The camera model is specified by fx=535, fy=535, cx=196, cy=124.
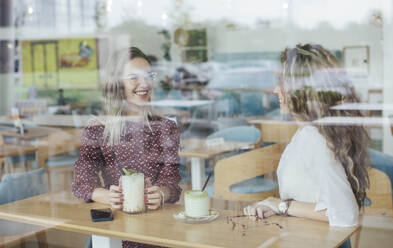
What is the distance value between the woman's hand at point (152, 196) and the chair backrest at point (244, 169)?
28cm

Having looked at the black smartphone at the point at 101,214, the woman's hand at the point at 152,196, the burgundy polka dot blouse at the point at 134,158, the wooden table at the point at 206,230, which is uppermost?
the burgundy polka dot blouse at the point at 134,158

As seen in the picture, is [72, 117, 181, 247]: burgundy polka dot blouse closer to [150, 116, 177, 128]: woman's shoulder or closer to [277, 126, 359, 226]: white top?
[150, 116, 177, 128]: woman's shoulder

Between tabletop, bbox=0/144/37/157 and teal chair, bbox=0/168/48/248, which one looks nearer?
teal chair, bbox=0/168/48/248

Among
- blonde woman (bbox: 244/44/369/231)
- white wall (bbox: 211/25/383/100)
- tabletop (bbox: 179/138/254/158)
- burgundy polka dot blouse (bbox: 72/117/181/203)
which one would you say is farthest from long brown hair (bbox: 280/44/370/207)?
tabletop (bbox: 179/138/254/158)

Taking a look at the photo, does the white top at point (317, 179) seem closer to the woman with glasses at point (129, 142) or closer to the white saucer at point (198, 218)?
the white saucer at point (198, 218)

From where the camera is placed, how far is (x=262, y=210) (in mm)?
1396

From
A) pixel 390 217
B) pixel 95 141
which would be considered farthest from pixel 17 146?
pixel 390 217

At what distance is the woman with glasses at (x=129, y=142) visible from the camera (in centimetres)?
157

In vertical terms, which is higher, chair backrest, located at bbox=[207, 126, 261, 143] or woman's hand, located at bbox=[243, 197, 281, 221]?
chair backrest, located at bbox=[207, 126, 261, 143]

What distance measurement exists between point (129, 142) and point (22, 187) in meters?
A: 0.64

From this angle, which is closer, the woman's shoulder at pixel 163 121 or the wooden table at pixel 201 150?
the woman's shoulder at pixel 163 121

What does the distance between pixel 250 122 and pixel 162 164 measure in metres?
1.88

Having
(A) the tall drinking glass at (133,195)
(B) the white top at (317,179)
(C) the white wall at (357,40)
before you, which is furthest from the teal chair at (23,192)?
(C) the white wall at (357,40)

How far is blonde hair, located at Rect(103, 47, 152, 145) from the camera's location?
1.59 m
